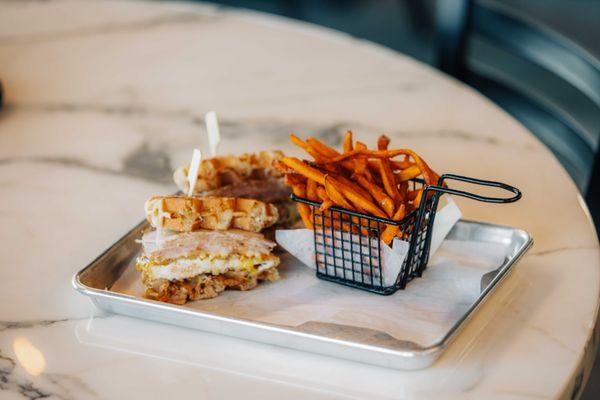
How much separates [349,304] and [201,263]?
0.19 m

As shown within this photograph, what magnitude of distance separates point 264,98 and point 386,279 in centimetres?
76

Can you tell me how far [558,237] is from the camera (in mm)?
1139

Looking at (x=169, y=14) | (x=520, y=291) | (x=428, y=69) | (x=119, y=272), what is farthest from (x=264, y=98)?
(x=520, y=291)

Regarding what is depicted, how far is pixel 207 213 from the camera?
103 centimetres

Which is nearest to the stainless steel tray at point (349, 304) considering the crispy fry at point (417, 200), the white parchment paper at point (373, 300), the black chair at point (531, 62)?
the white parchment paper at point (373, 300)

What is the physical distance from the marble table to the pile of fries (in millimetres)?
173

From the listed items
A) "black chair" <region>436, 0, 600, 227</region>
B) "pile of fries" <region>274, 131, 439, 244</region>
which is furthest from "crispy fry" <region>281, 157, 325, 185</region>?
"black chair" <region>436, 0, 600, 227</region>

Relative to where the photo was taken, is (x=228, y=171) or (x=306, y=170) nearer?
(x=306, y=170)

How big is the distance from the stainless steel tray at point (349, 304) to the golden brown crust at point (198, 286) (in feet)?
0.04

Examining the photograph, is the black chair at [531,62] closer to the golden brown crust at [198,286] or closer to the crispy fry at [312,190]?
the crispy fry at [312,190]

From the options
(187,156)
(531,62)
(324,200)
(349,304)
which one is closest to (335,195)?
(324,200)

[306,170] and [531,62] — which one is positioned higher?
[531,62]

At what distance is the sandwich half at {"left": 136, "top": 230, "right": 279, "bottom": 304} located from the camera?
38.8 inches

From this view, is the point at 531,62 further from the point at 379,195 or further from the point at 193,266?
the point at 193,266
